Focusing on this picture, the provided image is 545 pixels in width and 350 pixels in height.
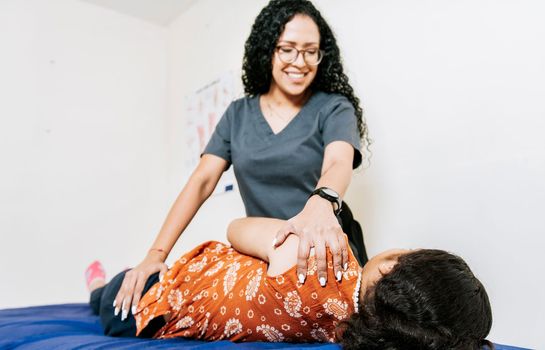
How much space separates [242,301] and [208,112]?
1.99 metres

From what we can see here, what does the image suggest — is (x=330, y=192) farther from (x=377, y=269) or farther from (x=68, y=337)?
(x=68, y=337)

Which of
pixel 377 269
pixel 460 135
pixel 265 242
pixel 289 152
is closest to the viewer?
pixel 377 269

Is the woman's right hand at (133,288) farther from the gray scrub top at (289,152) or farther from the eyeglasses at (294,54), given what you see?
the eyeglasses at (294,54)

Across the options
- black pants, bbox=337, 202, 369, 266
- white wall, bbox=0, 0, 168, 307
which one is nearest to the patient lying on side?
black pants, bbox=337, 202, 369, 266

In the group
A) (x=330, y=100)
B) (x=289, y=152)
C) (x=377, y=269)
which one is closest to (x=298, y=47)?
(x=330, y=100)

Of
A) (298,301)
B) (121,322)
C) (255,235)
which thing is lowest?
(121,322)

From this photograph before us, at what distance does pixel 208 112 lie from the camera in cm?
287

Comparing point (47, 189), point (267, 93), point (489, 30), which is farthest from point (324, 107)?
point (47, 189)

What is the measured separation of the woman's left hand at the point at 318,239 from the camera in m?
0.90

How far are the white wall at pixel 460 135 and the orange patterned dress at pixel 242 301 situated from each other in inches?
26.4

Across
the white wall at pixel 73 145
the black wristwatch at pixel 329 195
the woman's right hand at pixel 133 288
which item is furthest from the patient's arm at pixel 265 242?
the white wall at pixel 73 145

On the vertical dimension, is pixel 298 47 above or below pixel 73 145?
above

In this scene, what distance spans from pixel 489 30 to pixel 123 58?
2306mm

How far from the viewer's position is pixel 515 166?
4.56 ft
